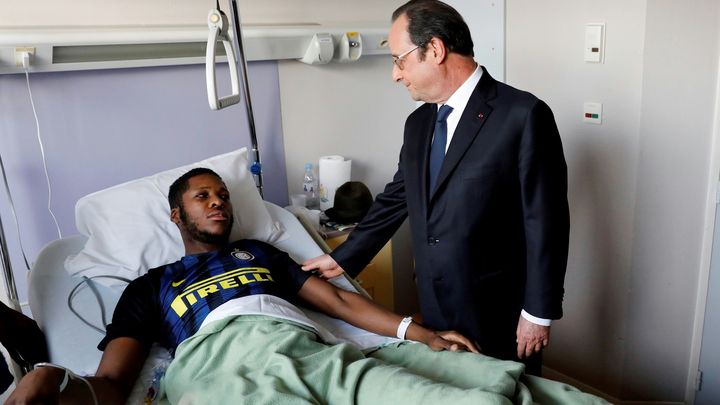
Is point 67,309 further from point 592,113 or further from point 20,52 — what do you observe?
point 592,113

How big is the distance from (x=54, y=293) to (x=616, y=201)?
1.97 metres

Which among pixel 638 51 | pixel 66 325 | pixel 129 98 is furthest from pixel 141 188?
pixel 638 51

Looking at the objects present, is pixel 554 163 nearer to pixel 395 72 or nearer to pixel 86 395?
pixel 395 72

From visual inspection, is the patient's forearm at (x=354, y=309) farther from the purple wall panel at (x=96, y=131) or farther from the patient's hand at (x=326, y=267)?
the purple wall panel at (x=96, y=131)

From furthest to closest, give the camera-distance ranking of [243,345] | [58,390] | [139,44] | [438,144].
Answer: [139,44] < [438,144] < [243,345] < [58,390]

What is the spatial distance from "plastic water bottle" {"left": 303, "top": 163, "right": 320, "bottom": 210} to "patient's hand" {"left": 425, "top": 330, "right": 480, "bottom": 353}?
1.30 meters

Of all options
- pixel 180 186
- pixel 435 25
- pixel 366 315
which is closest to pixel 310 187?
pixel 180 186

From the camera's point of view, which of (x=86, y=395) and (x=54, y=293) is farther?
(x=54, y=293)

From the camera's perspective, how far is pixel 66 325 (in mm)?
1967

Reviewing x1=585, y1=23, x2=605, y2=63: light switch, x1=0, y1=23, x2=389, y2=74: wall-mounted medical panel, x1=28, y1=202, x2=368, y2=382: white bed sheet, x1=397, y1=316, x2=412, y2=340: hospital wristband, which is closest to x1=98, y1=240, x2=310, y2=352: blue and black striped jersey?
x1=28, y1=202, x2=368, y2=382: white bed sheet

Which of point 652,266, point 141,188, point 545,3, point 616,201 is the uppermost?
point 545,3

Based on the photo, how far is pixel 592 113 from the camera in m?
2.36

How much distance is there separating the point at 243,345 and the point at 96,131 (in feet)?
3.92

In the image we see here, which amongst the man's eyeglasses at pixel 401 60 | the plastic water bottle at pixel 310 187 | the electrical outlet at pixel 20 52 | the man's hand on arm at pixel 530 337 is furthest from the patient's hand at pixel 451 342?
the electrical outlet at pixel 20 52
